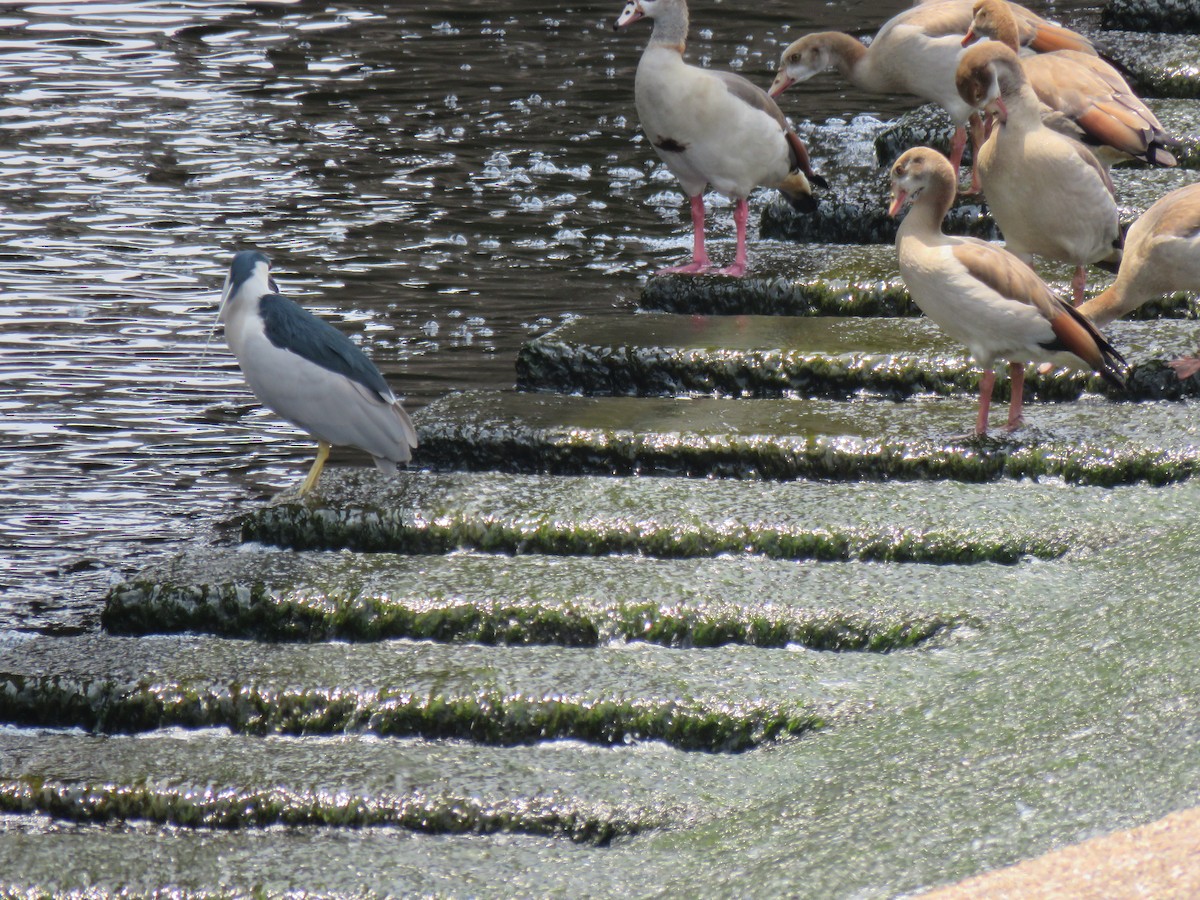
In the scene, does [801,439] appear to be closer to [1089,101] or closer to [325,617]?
[325,617]

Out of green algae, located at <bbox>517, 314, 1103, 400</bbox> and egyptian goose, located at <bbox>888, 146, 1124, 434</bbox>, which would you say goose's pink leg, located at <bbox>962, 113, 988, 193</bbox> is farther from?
egyptian goose, located at <bbox>888, 146, 1124, 434</bbox>

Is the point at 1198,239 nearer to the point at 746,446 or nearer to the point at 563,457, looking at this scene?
the point at 746,446

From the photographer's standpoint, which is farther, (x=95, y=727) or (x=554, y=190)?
(x=554, y=190)

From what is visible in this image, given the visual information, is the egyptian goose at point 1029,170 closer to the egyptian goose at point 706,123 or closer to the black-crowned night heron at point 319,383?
the egyptian goose at point 706,123

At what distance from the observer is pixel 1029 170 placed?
21.6 ft

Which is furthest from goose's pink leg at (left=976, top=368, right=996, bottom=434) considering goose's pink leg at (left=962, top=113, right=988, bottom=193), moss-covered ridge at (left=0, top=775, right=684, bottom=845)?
goose's pink leg at (left=962, top=113, right=988, bottom=193)

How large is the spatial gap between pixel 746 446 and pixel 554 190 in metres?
5.51

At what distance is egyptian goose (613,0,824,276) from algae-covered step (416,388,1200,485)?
5.65 feet

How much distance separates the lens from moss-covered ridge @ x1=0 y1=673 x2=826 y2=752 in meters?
4.27

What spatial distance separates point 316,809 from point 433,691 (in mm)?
552

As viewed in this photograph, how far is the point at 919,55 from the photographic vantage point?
852 centimetres

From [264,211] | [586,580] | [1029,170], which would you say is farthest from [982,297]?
[264,211]

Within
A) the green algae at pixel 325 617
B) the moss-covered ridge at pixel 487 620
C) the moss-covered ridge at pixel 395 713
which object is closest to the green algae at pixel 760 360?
the moss-covered ridge at pixel 487 620

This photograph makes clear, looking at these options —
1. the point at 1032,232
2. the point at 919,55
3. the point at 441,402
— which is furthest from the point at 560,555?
the point at 919,55
